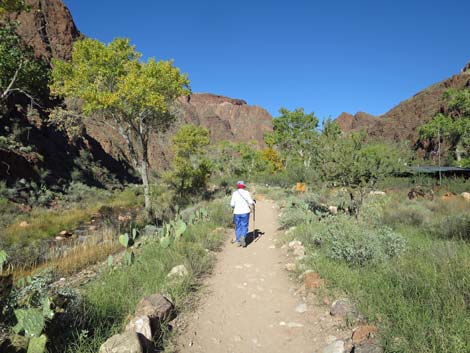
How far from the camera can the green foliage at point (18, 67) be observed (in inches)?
415

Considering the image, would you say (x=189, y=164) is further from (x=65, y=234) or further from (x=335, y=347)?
(x=335, y=347)

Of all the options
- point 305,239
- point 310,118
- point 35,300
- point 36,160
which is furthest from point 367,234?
point 310,118

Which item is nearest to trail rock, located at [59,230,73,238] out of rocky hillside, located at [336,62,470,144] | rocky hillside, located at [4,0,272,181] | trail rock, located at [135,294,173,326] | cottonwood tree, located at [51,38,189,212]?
cottonwood tree, located at [51,38,189,212]

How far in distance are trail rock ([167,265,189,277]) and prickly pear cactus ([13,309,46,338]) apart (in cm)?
267

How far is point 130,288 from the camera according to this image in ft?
15.1

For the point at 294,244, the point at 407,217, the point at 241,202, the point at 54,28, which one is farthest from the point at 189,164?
the point at 54,28

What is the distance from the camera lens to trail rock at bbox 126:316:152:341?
3271 millimetres

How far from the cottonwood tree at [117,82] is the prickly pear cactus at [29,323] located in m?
10.3

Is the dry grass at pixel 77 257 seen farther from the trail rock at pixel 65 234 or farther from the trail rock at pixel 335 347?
the trail rock at pixel 335 347

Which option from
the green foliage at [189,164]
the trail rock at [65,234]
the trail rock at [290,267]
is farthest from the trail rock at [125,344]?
the green foliage at [189,164]

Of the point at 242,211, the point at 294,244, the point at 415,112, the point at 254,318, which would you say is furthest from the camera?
the point at 415,112

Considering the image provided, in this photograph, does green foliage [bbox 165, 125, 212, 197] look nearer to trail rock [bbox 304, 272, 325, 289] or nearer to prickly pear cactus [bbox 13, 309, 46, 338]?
trail rock [bbox 304, 272, 325, 289]

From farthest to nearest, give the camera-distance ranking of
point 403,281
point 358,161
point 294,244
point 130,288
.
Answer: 1. point 358,161
2. point 294,244
3. point 130,288
4. point 403,281

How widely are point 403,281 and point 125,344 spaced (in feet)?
11.7
